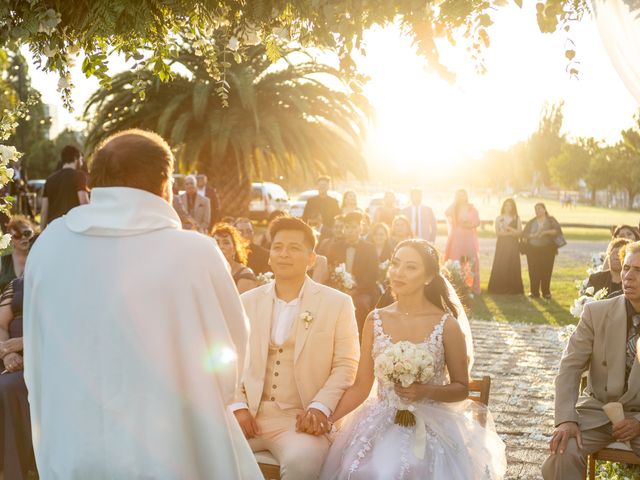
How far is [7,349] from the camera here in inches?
216

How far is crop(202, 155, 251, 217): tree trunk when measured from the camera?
19.3 meters

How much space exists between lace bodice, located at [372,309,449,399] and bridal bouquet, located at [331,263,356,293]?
4.00 metres

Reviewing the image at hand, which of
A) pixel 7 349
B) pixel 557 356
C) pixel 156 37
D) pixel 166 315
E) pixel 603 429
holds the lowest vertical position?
pixel 557 356

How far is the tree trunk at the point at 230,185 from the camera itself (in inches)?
762

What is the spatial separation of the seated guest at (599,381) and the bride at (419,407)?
44 cm

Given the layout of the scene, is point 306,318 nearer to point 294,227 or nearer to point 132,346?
point 294,227

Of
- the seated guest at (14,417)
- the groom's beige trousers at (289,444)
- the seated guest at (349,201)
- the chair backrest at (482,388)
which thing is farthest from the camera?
the seated guest at (349,201)

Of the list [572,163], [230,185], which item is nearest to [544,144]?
[572,163]

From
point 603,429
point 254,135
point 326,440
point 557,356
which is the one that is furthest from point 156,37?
point 254,135

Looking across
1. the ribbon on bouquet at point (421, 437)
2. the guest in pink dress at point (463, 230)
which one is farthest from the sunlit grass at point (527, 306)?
the ribbon on bouquet at point (421, 437)

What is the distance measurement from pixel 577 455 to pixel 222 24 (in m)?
3.24

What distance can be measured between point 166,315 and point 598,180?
92232 millimetres

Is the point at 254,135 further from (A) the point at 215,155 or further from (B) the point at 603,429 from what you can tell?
(B) the point at 603,429

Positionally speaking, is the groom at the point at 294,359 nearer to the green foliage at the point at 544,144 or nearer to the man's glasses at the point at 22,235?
the man's glasses at the point at 22,235
